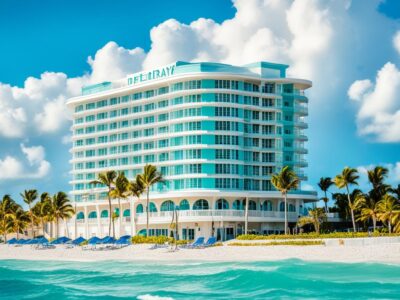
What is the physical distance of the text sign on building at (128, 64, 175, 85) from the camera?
4002 inches

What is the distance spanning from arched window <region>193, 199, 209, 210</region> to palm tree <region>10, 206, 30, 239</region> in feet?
118

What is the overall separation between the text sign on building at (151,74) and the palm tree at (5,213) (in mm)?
31394

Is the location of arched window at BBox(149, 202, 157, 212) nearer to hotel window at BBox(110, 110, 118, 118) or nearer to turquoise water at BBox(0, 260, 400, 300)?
hotel window at BBox(110, 110, 118, 118)

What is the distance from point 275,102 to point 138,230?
29.3 meters

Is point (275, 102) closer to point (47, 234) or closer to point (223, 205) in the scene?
point (223, 205)

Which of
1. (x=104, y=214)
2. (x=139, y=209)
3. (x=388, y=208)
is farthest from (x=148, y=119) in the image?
(x=388, y=208)

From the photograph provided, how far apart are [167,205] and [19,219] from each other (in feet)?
106

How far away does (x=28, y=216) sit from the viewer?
385 feet

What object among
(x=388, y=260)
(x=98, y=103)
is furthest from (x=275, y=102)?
(x=388, y=260)

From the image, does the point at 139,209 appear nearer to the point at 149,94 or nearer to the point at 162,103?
the point at 162,103

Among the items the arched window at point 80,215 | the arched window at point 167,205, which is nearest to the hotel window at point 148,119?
the arched window at point 167,205

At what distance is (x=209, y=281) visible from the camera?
182ft

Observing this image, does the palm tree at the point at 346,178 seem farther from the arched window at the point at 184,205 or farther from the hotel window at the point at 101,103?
the hotel window at the point at 101,103

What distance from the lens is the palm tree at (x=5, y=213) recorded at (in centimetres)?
11475
